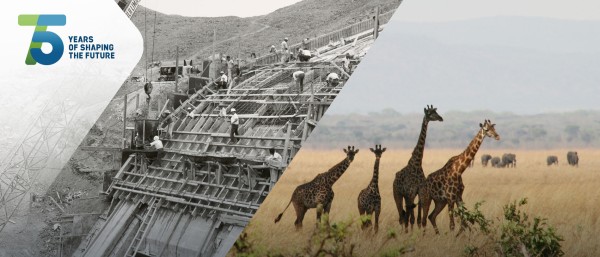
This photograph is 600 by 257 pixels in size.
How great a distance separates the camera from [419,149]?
6820 millimetres

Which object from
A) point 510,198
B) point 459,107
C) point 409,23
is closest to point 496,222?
point 510,198

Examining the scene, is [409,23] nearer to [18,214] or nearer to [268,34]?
[268,34]

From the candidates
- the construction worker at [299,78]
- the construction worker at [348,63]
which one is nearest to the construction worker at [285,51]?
the construction worker at [299,78]

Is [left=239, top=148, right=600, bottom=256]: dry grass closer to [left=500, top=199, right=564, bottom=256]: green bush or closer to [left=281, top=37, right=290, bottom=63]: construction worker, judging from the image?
[left=500, top=199, right=564, bottom=256]: green bush

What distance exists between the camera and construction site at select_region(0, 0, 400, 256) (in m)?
6.80

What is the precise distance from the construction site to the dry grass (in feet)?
0.42

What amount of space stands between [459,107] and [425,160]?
37 centimetres

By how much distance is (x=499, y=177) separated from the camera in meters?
6.81

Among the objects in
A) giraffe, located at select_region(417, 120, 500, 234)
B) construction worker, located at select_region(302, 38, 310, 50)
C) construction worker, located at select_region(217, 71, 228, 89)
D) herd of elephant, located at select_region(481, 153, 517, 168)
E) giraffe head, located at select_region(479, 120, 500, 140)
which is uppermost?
construction worker, located at select_region(302, 38, 310, 50)

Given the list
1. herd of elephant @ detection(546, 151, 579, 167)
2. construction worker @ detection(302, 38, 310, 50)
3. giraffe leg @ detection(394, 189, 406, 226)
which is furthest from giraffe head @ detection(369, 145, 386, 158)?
herd of elephant @ detection(546, 151, 579, 167)

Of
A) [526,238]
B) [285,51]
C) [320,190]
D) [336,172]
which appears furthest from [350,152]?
[526,238]

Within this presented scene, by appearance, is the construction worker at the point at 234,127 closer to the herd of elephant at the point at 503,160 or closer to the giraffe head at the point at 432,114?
the giraffe head at the point at 432,114

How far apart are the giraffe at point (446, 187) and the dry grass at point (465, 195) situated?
43mm

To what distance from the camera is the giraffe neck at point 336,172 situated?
22.4 ft
